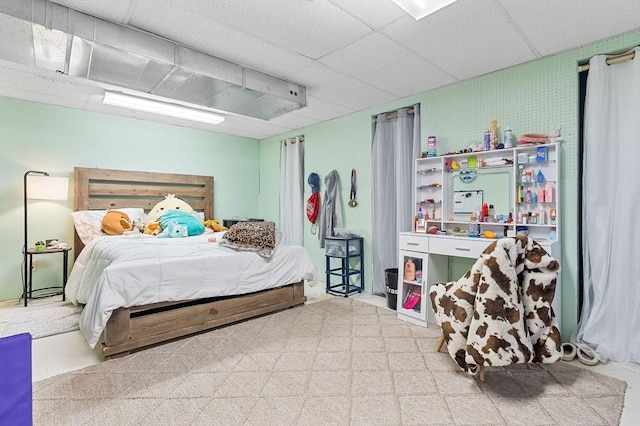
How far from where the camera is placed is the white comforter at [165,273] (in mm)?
2336

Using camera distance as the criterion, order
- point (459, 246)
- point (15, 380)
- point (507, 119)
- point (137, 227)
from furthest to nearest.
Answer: point (137, 227), point (507, 119), point (459, 246), point (15, 380)

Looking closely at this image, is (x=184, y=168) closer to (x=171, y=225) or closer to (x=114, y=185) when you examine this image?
(x=114, y=185)

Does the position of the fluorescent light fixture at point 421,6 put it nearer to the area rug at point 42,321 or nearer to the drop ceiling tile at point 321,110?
the drop ceiling tile at point 321,110

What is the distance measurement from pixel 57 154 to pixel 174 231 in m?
1.86

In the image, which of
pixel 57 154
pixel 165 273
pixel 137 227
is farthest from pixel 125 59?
pixel 57 154

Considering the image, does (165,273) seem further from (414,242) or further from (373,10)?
(373,10)

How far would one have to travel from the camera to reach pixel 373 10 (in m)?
2.11

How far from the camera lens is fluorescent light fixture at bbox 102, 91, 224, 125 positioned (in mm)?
3564

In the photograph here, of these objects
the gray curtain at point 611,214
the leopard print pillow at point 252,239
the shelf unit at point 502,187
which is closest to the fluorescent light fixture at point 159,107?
the leopard print pillow at point 252,239

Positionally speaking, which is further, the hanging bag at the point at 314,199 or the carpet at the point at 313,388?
the hanging bag at the point at 314,199

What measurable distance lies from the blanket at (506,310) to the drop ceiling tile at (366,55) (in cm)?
168

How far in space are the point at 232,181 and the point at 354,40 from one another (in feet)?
12.0

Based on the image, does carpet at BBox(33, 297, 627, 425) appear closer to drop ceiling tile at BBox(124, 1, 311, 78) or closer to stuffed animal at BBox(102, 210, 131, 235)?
stuffed animal at BBox(102, 210, 131, 235)

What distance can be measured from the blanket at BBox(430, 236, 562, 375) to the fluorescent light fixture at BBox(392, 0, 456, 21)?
5.02ft
